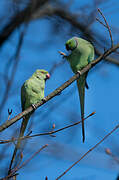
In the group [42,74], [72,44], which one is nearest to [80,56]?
[72,44]

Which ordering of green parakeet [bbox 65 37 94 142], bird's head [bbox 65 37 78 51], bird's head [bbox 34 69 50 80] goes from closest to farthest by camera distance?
green parakeet [bbox 65 37 94 142]
bird's head [bbox 65 37 78 51]
bird's head [bbox 34 69 50 80]

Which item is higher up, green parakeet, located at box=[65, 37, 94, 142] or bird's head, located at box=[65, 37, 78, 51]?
bird's head, located at box=[65, 37, 78, 51]

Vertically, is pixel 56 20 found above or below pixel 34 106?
above

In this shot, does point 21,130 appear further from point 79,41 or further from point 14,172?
point 79,41

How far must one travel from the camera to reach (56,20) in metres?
6.01

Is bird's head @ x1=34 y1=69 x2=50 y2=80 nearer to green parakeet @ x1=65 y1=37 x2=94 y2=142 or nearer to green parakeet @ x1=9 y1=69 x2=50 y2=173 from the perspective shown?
green parakeet @ x1=9 y1=69 x2=50 y2=173

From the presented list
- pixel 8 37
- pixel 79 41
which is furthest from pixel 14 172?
pixel 8 37

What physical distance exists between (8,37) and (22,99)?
266 cm

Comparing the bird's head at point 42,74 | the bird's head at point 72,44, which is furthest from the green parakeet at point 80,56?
the bird's head at point 42,74

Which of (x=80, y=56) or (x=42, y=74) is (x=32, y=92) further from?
(x=80, y=56)

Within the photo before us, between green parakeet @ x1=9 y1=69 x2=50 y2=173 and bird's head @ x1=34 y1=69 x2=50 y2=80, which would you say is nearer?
green parakeet @ x1=9 y1=69 x2=50 y2=173

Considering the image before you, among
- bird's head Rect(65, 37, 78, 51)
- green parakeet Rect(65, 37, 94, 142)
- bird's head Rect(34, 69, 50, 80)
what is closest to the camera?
green parakeet Rect(65, 37, 94, 142)

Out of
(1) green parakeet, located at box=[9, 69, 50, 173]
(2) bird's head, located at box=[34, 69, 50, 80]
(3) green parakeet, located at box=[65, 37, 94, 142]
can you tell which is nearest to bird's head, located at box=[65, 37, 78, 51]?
(3) green parakeet, located at box=[65, 37, 94, 142]

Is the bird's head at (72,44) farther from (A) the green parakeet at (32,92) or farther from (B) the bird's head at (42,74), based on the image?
(A) the green parakeet at (32,92)
